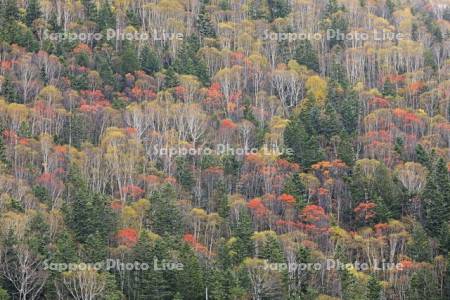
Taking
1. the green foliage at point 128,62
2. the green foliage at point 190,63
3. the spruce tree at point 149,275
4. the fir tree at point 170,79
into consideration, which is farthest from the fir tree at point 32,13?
the spruce tree at point 149,275

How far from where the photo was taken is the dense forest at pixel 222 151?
222ft

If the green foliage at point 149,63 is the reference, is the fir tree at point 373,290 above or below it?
below

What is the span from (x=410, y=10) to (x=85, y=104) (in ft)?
185

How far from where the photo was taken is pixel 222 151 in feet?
288

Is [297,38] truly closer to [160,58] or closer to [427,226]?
[160,58]

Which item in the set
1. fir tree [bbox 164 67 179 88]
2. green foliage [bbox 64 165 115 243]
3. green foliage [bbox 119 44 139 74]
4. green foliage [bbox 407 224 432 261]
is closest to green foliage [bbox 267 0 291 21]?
fir tree [bbox 164 67 179 88]

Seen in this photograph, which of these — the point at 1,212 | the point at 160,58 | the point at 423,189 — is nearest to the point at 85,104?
the point at 160,58

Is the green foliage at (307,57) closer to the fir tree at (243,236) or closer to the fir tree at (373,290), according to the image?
the fir tree at (243,236)

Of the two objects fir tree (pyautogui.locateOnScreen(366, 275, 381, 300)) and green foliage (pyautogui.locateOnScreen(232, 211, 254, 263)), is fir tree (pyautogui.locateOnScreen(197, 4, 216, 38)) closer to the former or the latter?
green foliage (pyautogui.locateOnScreen(232, 211, 254, 263))

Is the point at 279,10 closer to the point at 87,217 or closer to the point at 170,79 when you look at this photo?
the point at 170,79

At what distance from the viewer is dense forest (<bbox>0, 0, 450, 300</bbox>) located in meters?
67.6

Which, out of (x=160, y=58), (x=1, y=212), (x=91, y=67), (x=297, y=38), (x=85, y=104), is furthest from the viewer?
(x=297, y=38)

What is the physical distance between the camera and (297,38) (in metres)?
117

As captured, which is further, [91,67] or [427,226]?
[91,67]
